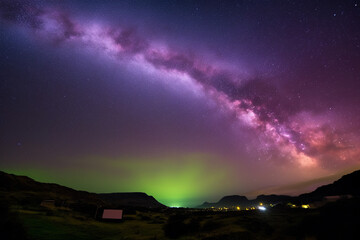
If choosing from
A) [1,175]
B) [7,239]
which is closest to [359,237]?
[7,239]

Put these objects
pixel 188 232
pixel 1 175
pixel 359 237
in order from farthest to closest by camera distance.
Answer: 1. pixel 1 175
2. pixel 188 232
3. pixel 359 237

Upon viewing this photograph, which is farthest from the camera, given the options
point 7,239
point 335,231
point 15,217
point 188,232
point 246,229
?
point 188,232

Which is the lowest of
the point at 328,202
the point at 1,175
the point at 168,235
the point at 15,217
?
the point at 168,235

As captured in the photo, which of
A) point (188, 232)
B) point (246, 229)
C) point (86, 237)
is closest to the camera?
point (86, 237)

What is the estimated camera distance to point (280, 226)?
31094mm

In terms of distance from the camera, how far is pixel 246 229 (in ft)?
102

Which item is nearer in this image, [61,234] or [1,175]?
[61,234]

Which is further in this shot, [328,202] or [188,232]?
[188,232]

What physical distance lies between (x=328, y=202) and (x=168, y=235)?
2211 cm

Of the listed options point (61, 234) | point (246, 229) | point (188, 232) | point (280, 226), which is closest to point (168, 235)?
point (188, 232)

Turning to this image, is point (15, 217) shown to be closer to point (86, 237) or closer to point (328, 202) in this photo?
point (86, 237)

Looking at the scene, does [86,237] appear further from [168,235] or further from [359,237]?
[359,237]

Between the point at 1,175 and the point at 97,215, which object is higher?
the point at 1,175

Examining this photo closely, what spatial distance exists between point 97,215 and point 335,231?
43.5 meters
